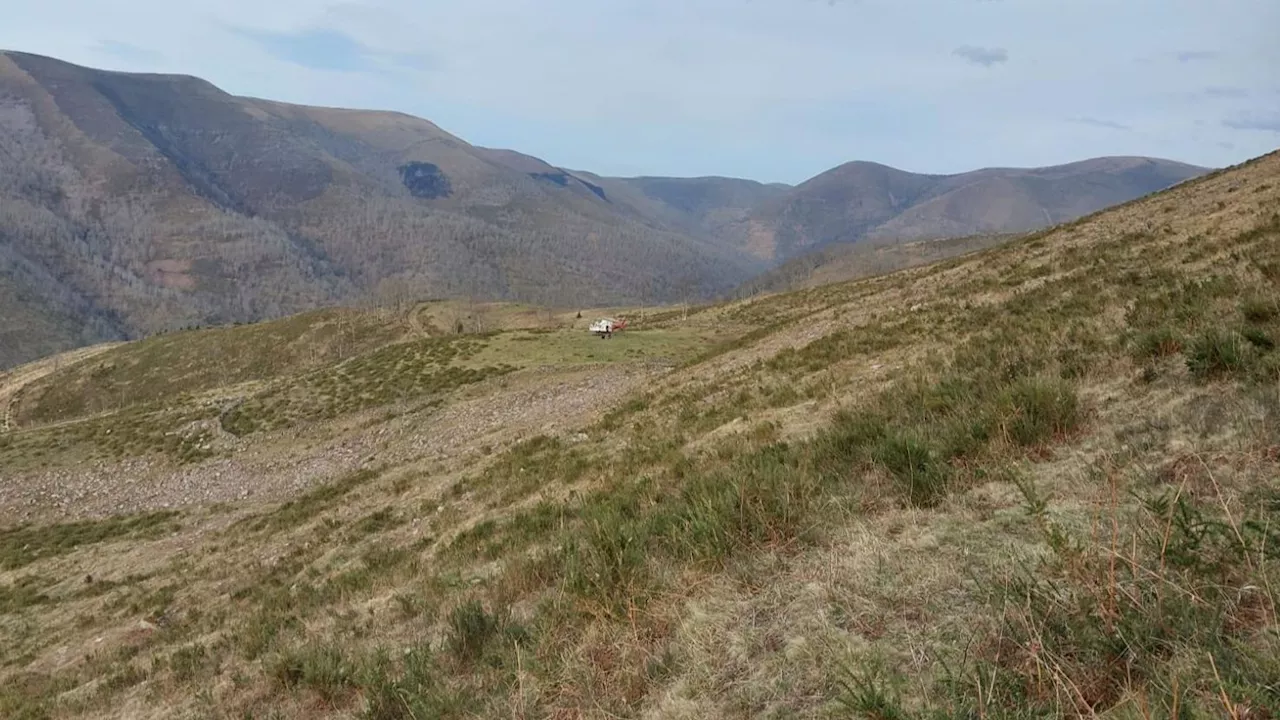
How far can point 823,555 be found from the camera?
16.3 ft

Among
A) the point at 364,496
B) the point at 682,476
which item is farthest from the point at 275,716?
the point at 364,496

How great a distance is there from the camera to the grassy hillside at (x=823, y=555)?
3.24 m

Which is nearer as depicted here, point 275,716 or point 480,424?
point 275,716

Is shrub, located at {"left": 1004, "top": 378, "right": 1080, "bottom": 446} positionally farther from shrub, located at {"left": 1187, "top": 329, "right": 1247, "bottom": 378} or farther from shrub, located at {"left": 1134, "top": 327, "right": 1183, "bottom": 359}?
shrub, located at {"left": 1134, "top": 327, "right": 1183, "bottom": 359}

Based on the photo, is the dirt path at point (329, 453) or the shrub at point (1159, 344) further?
the dirt path at point (329, 453)

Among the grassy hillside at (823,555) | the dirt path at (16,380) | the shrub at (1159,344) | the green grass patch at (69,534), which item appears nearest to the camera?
the grassy hillside at (823,555)

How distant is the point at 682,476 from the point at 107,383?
12302cm

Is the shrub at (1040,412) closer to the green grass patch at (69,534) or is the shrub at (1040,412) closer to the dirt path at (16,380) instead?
the green grass patch at (69,534)

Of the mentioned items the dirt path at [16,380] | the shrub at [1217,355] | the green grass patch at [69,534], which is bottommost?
the dirt path at [16,380]

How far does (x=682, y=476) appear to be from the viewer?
31.7ft

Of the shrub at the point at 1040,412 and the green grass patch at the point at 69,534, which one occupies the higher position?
the shrub at the point at 1040,412

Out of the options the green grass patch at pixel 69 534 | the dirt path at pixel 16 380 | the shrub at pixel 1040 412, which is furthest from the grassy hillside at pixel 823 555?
the dirt path at pixel 16 380

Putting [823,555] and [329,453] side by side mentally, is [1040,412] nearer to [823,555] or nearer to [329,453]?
[823,555]

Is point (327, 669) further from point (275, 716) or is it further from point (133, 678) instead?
point (133, 678)
